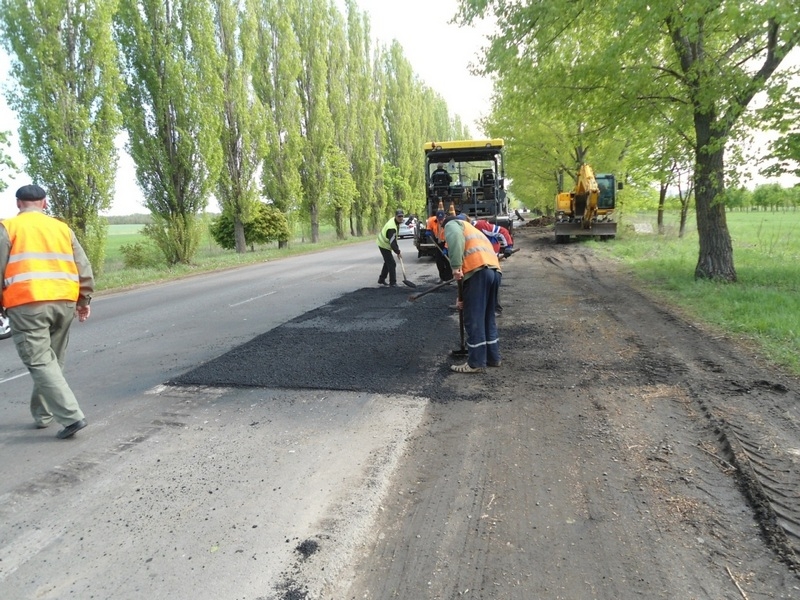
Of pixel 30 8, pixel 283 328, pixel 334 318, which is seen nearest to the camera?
pixel 283 328

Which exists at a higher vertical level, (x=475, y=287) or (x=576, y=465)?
(x=475, y=287)

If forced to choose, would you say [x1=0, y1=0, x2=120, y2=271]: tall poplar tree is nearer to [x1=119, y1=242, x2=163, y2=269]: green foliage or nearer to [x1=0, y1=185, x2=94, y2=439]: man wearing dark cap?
[x1=119, y1=242, x2=163, y2=269]: green foliage

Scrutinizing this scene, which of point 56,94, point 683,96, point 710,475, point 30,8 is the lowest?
point 710,475

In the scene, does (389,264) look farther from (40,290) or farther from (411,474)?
(411,474)

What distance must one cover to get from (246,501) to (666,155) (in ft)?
35.7

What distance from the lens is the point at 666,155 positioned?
10.9 metres

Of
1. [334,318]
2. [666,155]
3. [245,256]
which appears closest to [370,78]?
[245,256]

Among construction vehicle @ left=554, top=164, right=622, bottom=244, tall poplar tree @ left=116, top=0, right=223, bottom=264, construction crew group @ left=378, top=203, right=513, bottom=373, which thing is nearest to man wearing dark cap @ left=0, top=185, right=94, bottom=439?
construction crew group @ left=378, top=203, right=513, bottom=373

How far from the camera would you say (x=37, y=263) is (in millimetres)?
4027

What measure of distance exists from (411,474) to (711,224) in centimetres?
941

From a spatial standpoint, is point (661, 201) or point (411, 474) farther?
point (661, 201)

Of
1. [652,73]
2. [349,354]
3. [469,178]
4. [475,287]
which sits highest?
[652,73]

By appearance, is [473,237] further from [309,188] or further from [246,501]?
[309,188]

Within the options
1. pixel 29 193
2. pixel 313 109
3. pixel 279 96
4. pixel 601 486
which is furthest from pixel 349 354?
pixel 313 109
